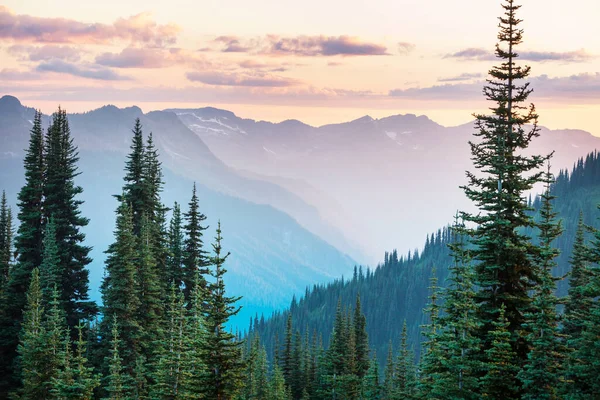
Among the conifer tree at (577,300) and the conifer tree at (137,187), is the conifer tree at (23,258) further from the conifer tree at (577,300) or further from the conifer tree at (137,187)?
the conifer tree at (577,300)

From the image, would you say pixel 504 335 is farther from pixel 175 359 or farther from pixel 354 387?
pixel 354 387

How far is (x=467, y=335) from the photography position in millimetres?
33750

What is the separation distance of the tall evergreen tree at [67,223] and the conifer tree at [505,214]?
151 ft

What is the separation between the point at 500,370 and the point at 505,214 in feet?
27.7

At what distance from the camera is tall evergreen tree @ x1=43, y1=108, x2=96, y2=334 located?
70.1 metres

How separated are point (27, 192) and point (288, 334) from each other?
4553cm

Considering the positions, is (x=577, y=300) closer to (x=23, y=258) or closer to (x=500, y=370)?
(x=500, y=370)

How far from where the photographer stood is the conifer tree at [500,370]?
32.3 meters

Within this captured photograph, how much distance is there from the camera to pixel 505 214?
36.1m

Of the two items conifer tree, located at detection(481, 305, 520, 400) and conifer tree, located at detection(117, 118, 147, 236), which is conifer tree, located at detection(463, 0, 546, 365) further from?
conifer tree, located at detection(117, 118, 147, 236)

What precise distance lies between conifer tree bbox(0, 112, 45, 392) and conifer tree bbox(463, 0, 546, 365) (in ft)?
155

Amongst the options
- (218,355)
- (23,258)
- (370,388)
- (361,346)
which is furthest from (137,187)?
(361,346)

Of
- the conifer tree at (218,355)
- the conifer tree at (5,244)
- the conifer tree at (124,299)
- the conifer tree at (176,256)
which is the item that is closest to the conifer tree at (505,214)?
the conifer tree at (218,355)

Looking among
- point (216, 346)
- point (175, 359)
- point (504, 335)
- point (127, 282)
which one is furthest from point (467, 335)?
point (127, 282)
